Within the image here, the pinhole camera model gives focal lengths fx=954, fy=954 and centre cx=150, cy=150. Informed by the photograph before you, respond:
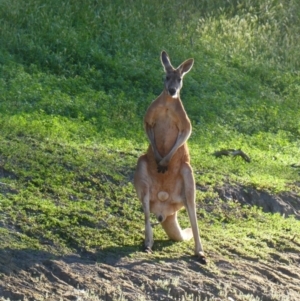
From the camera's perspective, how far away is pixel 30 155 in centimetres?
1112

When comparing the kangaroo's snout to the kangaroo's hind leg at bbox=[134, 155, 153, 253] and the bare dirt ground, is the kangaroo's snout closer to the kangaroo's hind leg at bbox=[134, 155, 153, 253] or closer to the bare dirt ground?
the kangaroo's hind leg at bbox=[134, 155, 153, 253]

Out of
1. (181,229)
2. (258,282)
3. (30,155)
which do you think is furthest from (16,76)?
(258,282)

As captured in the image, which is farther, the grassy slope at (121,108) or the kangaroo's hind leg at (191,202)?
the grassy slope at (121,108)

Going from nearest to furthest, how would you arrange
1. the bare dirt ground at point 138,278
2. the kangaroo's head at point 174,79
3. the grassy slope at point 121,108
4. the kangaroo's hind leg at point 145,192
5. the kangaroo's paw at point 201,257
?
the bare dirt ground at point 138,278, the kangaroo's paw at point 201,257, the kangaroo's hind leg at point 145,192, the kangaroo's head at point 174,79, the grassy slope at point 121,108

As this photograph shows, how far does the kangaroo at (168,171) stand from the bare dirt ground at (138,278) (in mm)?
355

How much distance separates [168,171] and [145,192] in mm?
326

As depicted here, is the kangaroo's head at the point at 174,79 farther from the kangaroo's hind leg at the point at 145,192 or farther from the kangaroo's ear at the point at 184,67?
the kangaroo's hind leg at the point at 145,192

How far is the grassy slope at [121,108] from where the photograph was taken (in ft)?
33.0

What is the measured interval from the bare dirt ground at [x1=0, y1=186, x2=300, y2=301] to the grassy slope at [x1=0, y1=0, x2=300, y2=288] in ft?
1.09

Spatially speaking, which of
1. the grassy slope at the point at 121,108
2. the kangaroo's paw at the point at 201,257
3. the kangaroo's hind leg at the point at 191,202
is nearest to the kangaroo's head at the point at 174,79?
the kangaroo's hind leg at the point at 191,202

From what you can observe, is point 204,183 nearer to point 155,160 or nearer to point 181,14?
point 155,160

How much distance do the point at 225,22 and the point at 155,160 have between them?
10097mm

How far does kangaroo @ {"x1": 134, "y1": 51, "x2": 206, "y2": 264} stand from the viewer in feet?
31.3

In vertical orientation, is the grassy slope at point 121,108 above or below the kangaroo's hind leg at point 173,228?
above
